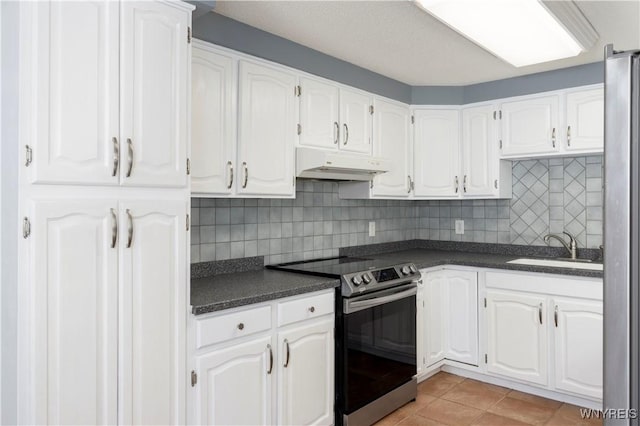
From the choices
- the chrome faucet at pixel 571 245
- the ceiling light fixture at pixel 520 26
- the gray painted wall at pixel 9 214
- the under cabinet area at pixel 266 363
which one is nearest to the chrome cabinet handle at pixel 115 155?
the gray painted wall at pixel 9 214

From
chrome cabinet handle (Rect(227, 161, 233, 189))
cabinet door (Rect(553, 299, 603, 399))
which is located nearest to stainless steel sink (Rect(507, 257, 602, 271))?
cabinet door (Rect(553, 299, 603, 399))

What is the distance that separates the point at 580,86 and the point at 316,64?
1.93 m

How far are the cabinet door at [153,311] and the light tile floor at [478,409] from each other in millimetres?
1480

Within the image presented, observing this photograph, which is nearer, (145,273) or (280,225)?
(145,273)

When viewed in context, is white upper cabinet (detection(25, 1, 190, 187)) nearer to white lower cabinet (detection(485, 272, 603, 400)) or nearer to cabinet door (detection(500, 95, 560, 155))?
white lower cabinet (detection(485, 272, 603, 400))

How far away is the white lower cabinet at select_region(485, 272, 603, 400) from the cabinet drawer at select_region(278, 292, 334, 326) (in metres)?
1.48

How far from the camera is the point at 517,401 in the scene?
322 cm

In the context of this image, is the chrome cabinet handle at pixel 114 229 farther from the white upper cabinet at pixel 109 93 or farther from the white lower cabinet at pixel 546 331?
the white lower cabinet at pixel 546 331

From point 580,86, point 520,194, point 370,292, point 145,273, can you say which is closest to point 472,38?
point 580,86

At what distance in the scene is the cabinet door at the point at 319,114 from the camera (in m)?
2.93

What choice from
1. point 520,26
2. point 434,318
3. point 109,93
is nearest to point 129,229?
point 109,93

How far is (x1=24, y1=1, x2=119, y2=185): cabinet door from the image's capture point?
5.17 feet

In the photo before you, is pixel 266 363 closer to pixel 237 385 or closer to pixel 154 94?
pixel 237 385

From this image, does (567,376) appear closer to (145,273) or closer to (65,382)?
(145,273)
